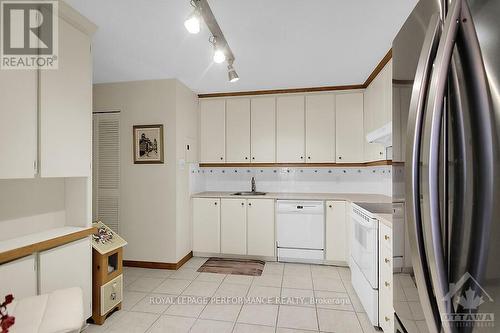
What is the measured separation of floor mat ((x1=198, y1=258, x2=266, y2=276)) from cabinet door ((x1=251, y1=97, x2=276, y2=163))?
1466 mm

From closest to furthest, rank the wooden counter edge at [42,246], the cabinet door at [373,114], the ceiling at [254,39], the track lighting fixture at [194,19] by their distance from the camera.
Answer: the wooden counter edge at [42,246]
the track lighting fixture at [194,19]
the ceiling at [254,39]
the cabinet door at [373,114]

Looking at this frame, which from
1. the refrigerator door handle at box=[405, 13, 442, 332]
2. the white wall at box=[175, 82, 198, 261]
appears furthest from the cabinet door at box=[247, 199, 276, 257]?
the refrigerator door handle at box=[405, 13, 442, 332]

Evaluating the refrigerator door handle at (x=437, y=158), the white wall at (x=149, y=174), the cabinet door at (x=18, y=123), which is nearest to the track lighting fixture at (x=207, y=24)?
the cabinet door at (x=18, y=123)

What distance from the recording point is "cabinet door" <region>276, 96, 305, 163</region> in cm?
370

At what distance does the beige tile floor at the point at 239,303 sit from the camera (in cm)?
207

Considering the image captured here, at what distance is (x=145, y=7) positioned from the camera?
180 centimetres

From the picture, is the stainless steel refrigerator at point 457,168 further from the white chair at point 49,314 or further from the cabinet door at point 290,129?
the cabinet door at point 290,129

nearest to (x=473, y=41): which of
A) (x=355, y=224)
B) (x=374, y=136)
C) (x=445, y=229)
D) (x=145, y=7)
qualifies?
(x=445, y=229)

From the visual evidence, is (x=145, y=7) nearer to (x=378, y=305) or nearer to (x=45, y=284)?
(x=45, y=284)

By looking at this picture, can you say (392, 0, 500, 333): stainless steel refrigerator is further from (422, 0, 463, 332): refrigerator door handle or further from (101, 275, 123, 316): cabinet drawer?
(101, 275, 123, 316): cabinet drawer

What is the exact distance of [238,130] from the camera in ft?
12.7

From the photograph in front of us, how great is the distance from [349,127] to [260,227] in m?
1.90

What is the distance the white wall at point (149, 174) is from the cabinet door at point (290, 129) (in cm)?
143

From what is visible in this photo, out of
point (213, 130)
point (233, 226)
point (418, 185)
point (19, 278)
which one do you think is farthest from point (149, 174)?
point (418, 185)
